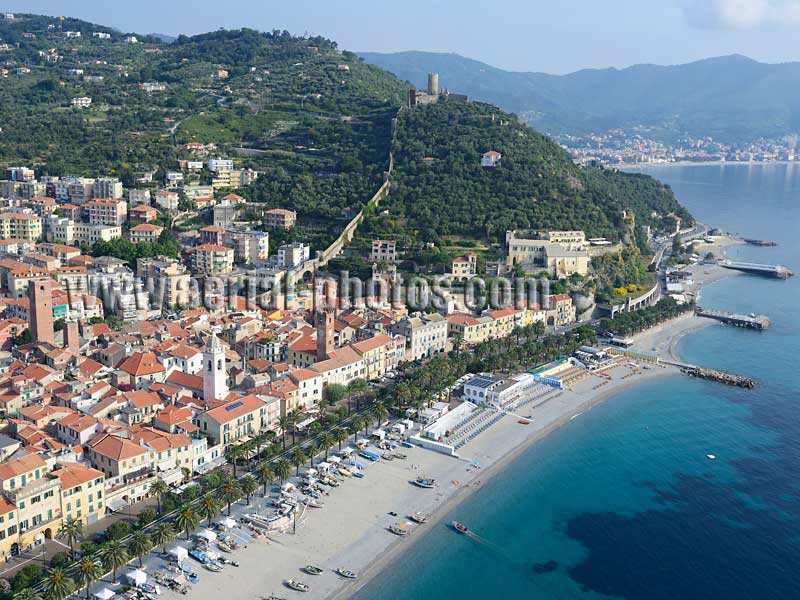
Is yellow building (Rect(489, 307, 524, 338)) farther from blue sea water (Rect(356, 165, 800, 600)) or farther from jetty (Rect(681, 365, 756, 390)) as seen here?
jetty (Rect(681, 365, 756, 390))

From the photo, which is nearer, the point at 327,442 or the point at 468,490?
the point at 468,490

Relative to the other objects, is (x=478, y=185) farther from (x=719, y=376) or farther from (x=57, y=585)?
(x=57, y=585)

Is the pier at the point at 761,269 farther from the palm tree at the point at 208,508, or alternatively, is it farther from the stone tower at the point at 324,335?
the palm tree at the point at 208,508

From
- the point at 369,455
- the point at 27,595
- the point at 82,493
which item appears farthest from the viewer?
the point at 369,455

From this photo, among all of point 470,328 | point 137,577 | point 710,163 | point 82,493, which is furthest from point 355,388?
point 710,163

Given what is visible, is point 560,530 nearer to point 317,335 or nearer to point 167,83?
point 317,335

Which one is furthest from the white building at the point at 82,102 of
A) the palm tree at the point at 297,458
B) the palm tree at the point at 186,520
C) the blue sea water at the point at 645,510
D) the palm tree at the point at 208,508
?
the palm tree at the point at 186,520
